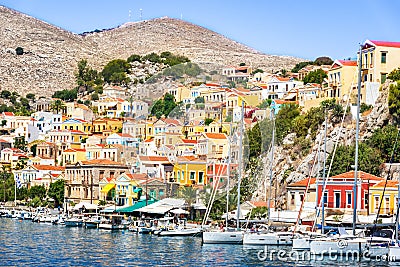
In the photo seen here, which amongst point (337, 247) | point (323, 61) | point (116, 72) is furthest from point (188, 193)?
point (116, 72)

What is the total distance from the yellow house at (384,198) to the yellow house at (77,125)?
70471 millimetres

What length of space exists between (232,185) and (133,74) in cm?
12130

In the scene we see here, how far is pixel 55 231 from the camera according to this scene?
204 ft

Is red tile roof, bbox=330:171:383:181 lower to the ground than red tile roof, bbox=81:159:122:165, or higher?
higher

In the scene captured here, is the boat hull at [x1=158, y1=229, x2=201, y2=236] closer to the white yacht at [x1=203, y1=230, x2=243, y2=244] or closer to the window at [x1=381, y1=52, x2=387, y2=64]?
the white yacht at [x1=203, y1=230, x2=243, y2=244]

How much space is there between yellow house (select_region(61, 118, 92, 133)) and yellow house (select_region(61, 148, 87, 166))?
14646mm

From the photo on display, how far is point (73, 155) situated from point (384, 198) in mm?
56427

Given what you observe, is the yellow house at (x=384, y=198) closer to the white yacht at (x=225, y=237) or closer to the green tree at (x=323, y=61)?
the white yacht at (x=225, y=237)

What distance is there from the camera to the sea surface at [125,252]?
4122 centimetres

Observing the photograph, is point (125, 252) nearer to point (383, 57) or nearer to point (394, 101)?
point (394, 101)

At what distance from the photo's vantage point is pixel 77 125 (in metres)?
121

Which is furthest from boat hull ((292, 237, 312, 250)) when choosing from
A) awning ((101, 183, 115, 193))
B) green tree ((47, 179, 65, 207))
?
green tree ((47, 179, 65, 207))

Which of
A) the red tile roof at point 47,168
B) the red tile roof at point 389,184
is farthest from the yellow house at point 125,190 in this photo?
the red tile roof at point 389,184

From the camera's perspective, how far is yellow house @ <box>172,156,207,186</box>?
4972 cm
